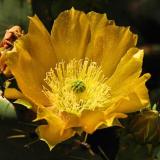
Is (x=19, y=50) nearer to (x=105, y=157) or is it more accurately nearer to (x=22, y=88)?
(x=22, y=88)

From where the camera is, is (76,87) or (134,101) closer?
(134,101)

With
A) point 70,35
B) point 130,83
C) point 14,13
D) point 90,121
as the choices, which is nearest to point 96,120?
point 90,121

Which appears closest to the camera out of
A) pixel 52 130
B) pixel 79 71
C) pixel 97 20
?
pixel 52 130

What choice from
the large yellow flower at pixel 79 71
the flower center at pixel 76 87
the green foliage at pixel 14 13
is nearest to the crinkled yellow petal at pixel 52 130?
the large yellow flower at pixel 79 71

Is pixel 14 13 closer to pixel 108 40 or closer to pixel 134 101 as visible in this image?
pixel 108 40

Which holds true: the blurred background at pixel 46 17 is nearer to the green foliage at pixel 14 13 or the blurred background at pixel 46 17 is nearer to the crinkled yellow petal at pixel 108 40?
the green foliage at pixel 14 13

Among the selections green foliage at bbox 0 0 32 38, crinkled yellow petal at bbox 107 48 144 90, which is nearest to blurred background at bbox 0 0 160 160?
green foliage at bbox 0 0 32 38

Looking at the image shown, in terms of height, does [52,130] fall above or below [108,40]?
below
